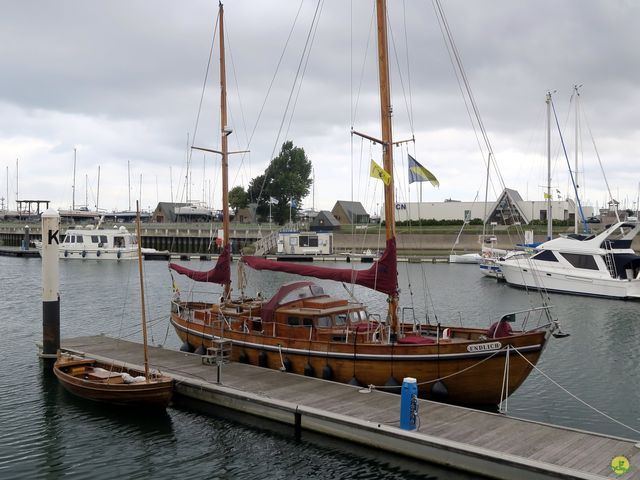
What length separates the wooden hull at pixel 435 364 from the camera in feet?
55.7

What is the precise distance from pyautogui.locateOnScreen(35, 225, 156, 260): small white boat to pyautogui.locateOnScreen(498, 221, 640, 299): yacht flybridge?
58.1 m

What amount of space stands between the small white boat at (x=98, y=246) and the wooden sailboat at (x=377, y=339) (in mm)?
65950

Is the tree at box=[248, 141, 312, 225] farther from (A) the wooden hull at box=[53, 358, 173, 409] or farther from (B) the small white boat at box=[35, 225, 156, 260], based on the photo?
(A) the wooden hull at box=[53, 358, 173, 409]

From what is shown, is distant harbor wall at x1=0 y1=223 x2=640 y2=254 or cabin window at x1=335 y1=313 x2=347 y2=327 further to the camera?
distant harbor wall at x1=0 y1=223 x2=640 y2=254

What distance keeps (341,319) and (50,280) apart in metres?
11.9

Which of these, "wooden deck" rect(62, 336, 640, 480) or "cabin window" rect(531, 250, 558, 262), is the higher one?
"cabin window" rect(531, 250, 558, 262)

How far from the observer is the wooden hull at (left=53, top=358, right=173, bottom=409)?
17.4 m

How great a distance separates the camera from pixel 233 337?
70.4ft

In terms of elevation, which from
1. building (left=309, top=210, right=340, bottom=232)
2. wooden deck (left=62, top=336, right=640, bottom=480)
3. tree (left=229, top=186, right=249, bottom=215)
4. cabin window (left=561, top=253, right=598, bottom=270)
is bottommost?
wooden deck (left=62, top=336, right=640, bottom=480)

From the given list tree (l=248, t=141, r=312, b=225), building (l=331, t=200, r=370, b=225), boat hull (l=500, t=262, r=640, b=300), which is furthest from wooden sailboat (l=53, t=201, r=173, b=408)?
building (l=331, t=200, r=370, b=225)

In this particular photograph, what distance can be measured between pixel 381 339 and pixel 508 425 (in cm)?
532

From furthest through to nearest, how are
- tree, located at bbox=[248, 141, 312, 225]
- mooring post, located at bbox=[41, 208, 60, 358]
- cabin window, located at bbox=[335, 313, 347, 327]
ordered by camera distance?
1. tree, located at bbox=[248, 141, 312, 225]
2. mooring post, located at bbox=[41, 208, 60, 358]
3. cabin window, located at bbox=[335, 313, 347, 327]

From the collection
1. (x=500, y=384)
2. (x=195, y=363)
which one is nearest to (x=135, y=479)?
(x=195, y=363)

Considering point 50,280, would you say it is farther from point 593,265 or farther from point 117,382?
point 593,265
